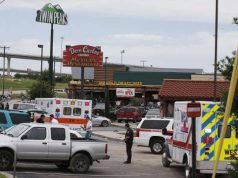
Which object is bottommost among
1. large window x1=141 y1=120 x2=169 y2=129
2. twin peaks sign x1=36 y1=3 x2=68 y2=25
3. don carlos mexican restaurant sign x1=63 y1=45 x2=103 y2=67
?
large window x1=141 y1=120 x2=169 y2=129

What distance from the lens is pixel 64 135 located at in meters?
20.7

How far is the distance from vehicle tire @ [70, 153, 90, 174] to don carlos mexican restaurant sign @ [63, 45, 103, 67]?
1549 inches

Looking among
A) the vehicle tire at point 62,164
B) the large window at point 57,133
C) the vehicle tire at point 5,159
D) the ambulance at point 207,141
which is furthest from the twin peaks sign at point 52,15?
the ambulance at point 207,141

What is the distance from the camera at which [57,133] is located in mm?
20594

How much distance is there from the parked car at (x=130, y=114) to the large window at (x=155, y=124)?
32615 millimetres

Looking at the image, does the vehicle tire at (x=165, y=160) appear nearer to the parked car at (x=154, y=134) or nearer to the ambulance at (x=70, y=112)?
the parked car at (x=154, y=134)

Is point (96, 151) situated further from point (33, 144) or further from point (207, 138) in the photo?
point (207, 138)

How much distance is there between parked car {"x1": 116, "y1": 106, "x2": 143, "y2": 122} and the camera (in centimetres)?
6375

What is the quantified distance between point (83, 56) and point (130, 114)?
8248 millimetres

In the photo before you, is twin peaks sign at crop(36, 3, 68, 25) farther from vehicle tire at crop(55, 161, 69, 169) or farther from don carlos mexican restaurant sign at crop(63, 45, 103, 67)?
vehicle tire at crop(55, 161, 69, 169)

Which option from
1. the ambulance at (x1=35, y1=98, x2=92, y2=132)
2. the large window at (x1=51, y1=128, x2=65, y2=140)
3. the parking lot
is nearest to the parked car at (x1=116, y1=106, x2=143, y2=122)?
the ambulance at (x1=35, y1=98, x2=92, y2=132)

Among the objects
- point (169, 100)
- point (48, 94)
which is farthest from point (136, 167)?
point (48, 94)

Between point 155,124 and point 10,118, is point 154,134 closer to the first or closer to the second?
point 155,124

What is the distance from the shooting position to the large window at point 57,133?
2048cm
